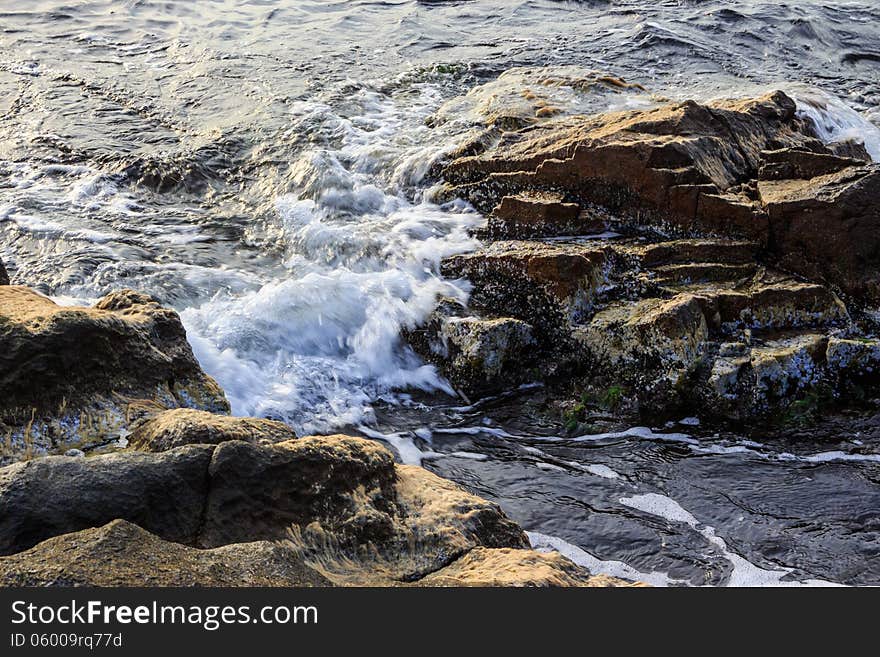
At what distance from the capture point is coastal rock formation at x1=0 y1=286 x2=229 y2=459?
174 inches

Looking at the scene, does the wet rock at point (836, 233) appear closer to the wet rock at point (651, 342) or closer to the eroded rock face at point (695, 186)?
the eroded rock face at point (695, 186)

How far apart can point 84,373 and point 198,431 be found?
3.84ft

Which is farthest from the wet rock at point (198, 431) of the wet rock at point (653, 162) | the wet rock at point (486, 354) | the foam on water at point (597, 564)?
the wet rock at point (653, 162)

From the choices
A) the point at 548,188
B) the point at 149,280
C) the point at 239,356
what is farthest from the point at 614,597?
the point at 149,280

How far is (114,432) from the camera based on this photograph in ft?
14.7

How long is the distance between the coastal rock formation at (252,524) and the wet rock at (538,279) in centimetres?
316

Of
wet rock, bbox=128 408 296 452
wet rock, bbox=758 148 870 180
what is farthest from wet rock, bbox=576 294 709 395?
wet rock, bbox=128 408 296 452

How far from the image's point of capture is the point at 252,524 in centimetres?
361

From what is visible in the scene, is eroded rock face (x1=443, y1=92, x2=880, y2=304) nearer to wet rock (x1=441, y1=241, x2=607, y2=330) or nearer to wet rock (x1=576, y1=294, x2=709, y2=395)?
wet rock (x1=441, y1=241, x2=607, y2=330)

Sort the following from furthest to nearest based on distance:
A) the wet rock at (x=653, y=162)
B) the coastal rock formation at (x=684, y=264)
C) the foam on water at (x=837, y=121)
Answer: the foam on water at (x=837, y=121), the wet rock at (x=653, y=162), the coastal rock formation at (x=684, y=264)

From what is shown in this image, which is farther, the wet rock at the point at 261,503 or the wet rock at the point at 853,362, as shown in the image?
the wet rock at the point at 853,362

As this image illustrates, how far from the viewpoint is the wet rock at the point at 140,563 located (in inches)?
114

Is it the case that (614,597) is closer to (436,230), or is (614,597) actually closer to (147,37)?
(436,230)

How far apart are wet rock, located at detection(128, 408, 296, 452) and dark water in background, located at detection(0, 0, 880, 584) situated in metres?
2.07
